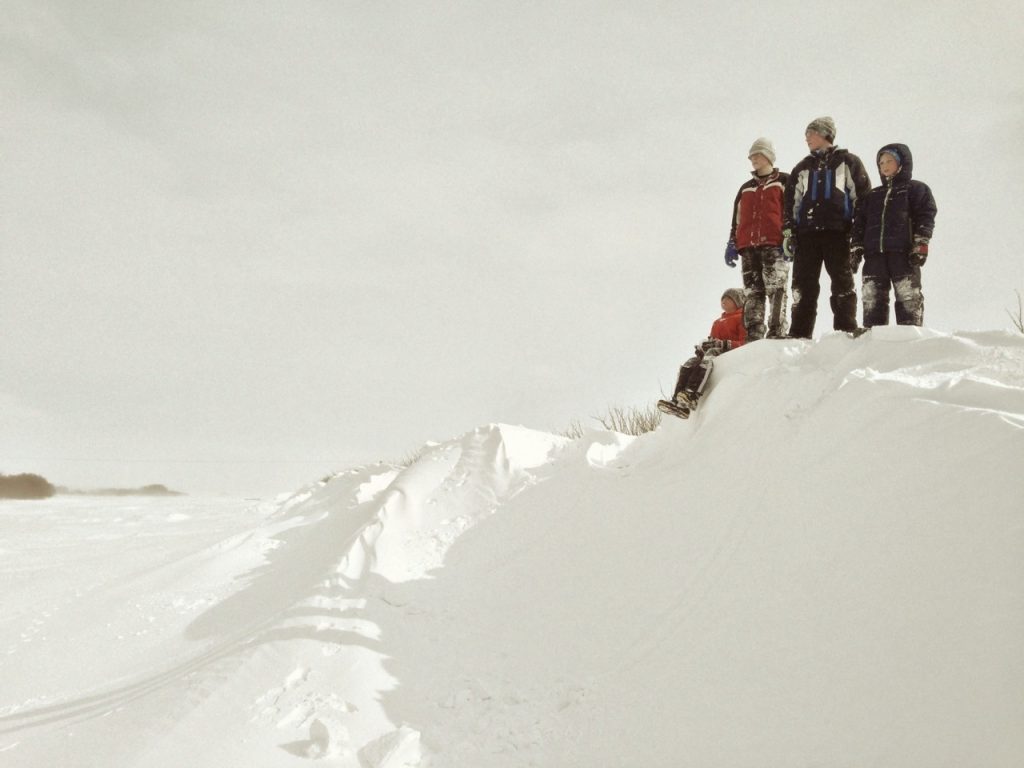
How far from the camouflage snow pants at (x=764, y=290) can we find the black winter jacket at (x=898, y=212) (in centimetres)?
66

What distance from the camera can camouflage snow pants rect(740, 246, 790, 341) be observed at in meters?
5.55

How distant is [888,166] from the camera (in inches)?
206

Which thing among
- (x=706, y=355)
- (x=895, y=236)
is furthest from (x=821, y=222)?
(x=706, y=355)

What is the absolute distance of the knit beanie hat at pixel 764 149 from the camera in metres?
5.66

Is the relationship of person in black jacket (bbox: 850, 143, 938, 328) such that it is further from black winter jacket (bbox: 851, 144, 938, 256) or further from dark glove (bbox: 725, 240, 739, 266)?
dark glove (bbox: 725, 240, 739, 266)

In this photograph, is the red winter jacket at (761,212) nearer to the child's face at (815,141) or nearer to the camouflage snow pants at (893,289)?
the child's face at (815,141)

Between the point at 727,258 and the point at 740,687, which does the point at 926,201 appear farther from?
the point at 740,687

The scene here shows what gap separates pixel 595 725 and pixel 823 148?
4.76 metres

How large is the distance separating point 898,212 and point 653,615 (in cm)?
377

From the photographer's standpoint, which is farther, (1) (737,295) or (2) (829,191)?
(1) (737,295)

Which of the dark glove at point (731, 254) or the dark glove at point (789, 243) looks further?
the dark glove at point (731, 254)

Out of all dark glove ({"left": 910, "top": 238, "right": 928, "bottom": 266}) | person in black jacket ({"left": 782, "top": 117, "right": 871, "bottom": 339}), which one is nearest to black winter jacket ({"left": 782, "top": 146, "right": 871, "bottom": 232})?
person in black jacket ({"left": 782, "top": 117, "right": 871, "bottom": 339})

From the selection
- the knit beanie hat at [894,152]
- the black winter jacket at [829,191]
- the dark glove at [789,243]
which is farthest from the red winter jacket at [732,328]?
the knit beanie hat at [894,152]

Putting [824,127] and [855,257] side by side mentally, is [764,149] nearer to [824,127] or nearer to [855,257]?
[824,127]
